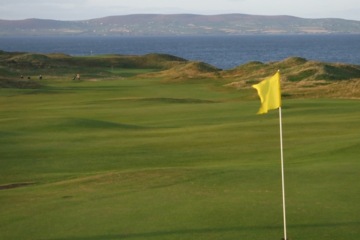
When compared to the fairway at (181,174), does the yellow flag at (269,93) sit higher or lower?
higher

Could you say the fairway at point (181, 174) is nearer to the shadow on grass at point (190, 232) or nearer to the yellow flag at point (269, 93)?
the shadow on grass at point (190, 232)

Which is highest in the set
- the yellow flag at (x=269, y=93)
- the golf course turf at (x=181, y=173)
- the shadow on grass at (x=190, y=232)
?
the yellow flag at (x=269, y=93)

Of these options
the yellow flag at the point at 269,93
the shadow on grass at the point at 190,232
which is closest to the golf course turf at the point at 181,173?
the shadow on grass at the point at 190,232

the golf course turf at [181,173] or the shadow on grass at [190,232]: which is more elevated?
the shadow on grass at [190,232]

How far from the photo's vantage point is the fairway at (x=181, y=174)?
11.8 meters

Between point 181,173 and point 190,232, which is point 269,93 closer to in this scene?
point 190,232

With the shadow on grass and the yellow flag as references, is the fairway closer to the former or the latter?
the shadow on grass

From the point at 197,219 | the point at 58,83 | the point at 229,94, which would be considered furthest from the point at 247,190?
the point at 58,83

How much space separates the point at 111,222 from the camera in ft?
39.9

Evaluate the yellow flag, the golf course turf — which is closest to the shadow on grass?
the golf course turf

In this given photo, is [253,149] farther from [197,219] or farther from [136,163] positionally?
[197,219]

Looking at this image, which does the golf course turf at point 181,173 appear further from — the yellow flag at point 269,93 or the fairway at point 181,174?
the yellow flag at point 269,93

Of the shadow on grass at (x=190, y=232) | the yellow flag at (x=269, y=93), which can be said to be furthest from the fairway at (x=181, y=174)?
the yellow flag at (x=269, y=93)

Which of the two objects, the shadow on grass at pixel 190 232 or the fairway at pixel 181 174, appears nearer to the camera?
the shadow on grass at pixel 190 232
